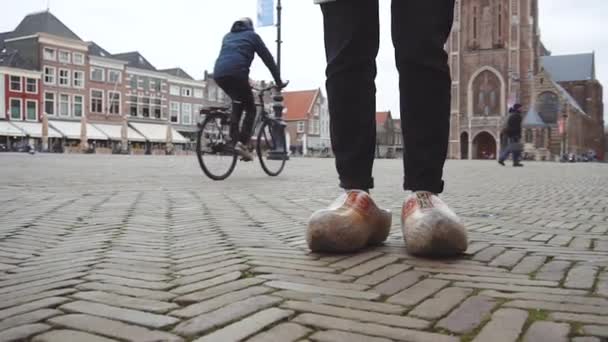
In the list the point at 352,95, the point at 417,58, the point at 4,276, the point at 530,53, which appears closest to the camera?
the point at 4,276

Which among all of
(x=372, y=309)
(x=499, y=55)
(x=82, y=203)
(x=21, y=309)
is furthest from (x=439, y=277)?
(x=499, y=55)

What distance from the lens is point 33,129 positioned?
40688 millimetres

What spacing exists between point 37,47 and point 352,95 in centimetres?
4603

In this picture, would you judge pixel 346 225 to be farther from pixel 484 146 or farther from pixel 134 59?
pixel 484 146

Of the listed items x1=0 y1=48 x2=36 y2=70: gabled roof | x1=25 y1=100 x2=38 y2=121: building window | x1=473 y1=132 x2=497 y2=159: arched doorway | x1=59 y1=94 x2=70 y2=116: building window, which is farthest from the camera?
x1=473 y1=132 x2=497 y2=159: arched doorway

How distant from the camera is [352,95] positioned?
2.17 metres

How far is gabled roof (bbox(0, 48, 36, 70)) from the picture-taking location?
4169 centimetres

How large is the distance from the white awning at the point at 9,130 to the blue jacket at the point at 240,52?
37553 millimetres

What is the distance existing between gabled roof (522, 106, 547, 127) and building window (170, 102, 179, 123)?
105 feet

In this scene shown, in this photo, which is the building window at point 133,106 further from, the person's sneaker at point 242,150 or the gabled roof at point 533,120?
the person's sneaker at point 242,150

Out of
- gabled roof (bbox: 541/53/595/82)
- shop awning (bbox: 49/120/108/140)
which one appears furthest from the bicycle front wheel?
gabled roof (bbox: 541/53/595/82)

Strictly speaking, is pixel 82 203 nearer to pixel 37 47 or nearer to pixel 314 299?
pixel 314 299

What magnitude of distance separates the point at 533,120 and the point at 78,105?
38871mm

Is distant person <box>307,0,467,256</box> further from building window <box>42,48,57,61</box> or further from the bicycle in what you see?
building window <box>42,48,57,61</box>
